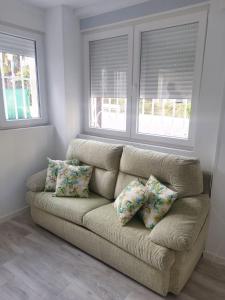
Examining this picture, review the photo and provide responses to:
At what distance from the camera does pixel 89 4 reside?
8.39 ft

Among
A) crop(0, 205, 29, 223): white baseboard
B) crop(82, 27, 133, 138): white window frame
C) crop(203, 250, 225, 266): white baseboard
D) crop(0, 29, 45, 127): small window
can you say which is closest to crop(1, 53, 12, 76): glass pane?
crop(0, 29, 45, 127): small window

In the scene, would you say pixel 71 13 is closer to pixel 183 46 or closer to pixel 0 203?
pixel 183 46

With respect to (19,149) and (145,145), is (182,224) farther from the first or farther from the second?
(19,149)

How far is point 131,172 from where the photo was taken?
7.43 feet

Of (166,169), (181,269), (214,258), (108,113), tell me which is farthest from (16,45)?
(214,258)

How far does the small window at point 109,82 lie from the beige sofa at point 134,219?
486 mm

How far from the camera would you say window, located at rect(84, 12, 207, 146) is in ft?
7.10

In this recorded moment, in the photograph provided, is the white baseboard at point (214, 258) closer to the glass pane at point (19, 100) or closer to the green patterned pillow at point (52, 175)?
the green patterned pillow at point (52, 175)

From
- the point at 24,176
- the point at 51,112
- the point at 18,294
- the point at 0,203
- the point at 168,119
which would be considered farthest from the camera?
the point at 51,112

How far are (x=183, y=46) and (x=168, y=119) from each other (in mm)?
728

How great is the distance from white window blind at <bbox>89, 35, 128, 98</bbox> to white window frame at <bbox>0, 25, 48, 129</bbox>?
2.11 feet

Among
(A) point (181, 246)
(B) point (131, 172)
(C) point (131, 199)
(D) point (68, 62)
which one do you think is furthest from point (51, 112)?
(A) point (181, 246)

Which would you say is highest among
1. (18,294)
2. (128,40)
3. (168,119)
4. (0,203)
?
(128,40)

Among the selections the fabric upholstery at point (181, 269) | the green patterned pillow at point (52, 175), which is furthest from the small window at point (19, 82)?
the fabric upholstery at point (181, 269)
